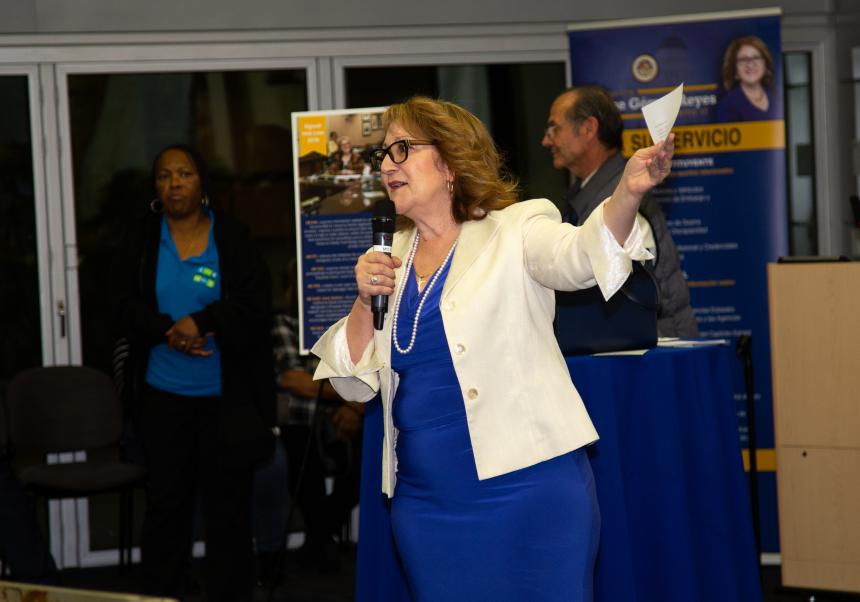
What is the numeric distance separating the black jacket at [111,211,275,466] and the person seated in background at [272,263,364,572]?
108 cm

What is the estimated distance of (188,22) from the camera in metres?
6.01

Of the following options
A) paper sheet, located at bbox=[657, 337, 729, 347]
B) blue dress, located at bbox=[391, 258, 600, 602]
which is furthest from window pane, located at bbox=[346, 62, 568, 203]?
blue dress, located at bbox=[391, 258, 600, 602]

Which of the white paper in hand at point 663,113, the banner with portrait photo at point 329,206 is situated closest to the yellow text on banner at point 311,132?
the banner with portrait photo at point 329,206

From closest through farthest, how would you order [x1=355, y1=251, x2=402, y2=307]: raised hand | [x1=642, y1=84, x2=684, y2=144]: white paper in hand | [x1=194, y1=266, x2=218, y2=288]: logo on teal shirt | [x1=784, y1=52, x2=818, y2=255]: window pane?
[x1=642, y1=84, x2=684, y2=144]: white paper in hand < [x1=355, y1=251, x2=402, y2=307]: raised hand < [x1=194, y1=266, x2=218, y2=288]: logo on teal shirt < [x1=784, y1=52, x2=818, y2=255]: window pane

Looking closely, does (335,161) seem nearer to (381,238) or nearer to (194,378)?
(194,378)

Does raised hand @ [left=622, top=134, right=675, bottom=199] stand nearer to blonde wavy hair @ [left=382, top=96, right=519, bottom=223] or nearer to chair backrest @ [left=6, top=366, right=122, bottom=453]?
blonde wavy hair @ [left=382, top=96, right=519, bottom=223]

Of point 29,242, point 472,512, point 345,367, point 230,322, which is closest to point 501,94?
point 230,322

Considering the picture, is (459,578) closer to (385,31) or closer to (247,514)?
(247,514)

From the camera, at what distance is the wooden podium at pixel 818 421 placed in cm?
439

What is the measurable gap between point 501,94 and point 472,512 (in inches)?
172

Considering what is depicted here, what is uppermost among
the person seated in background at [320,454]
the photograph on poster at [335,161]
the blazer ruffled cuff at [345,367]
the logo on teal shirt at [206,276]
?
the photograph on poster at [335,161]

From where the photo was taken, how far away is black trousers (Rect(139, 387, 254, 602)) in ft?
14.4

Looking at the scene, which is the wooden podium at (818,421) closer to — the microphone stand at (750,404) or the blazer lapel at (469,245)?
the microphone stand at (750,404)

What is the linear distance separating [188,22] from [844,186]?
3.76 meters
